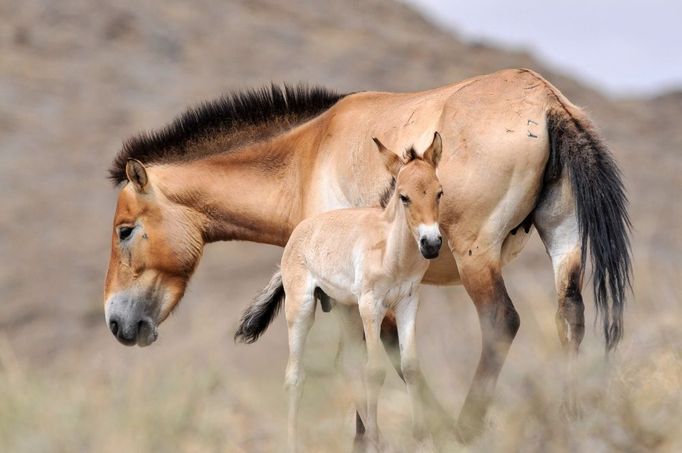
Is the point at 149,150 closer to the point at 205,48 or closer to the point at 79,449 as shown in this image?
the point at 79,449

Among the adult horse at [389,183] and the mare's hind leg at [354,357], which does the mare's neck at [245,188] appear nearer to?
the adult horse at [389,183]

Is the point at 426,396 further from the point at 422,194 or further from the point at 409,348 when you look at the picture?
the point at 422,194

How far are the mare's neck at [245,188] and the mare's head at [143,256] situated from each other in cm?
14

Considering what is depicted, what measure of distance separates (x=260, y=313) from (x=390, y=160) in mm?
1652

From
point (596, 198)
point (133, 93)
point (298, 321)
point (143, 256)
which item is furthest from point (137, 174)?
point (133, 93)

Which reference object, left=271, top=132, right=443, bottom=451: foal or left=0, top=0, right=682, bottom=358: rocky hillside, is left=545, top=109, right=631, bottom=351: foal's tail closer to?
left=271, top=132, right=443, bottom=451: foal

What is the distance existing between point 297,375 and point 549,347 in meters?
2.72

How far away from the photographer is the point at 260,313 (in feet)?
28.8

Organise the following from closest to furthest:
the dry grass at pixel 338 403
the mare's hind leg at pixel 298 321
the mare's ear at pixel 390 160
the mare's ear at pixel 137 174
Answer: the dry grass at pixel 338 403 < the mare's ear at pixel 390 160 < the mare's hind leg at pixel 298 321 < the mare's ear at pixel 137 174

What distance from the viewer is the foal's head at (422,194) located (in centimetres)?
708

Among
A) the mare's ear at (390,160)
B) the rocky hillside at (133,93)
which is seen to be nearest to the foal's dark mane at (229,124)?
the mare's ear at (390,160)

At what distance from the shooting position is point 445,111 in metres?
7.94

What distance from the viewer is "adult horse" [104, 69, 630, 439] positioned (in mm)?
7492

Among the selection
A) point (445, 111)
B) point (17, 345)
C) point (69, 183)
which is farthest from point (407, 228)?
point (69, 183)
